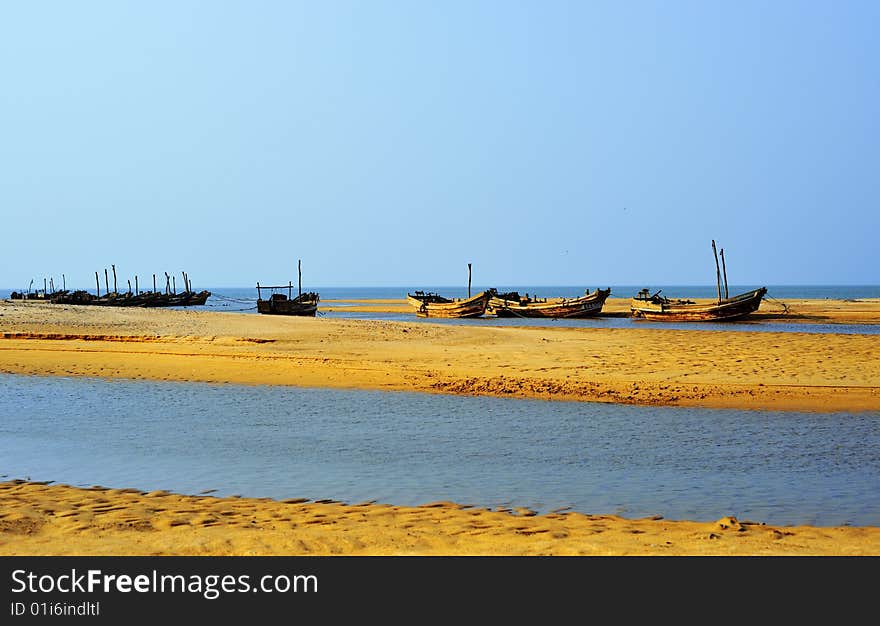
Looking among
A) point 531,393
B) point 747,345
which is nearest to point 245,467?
point 531,393

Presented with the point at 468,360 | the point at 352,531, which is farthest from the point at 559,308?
the point at 352,531

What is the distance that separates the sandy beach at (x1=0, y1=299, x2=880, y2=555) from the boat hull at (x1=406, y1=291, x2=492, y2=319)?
2193 cm

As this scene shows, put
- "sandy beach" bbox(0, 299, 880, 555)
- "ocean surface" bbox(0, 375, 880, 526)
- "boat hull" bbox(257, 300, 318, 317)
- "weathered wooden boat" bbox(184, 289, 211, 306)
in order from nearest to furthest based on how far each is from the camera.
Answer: "sandy beach" bbox(0, 299, 880, 555) < "ocean surface" bbox(0, 375, 880, 526) < "boat hull" bbox(257, 300, 318, 317) < "weathered wooden boat" bbox(184, 289, 211, 306)

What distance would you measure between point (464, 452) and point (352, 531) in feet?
14.7

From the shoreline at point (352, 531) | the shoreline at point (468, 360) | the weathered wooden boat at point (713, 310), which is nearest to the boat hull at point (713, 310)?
the weathered wooden boat at point (713, 310)

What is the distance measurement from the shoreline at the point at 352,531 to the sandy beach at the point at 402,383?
2 cm

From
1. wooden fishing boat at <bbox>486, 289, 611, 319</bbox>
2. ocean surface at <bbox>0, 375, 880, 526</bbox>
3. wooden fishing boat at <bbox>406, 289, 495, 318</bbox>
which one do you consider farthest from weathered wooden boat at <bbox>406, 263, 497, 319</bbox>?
ocean surface at <bbox>0, 375, 880, 526</bbox>

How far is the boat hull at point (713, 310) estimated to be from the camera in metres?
49.9

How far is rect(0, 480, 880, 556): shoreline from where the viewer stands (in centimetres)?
671

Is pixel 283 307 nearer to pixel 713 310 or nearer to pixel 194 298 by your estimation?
pixel 713 310

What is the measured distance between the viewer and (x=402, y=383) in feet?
63.1

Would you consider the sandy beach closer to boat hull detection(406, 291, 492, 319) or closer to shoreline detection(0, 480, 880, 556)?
shoreline detection(0, 480, 880, 556)

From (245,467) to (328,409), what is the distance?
501 cm
